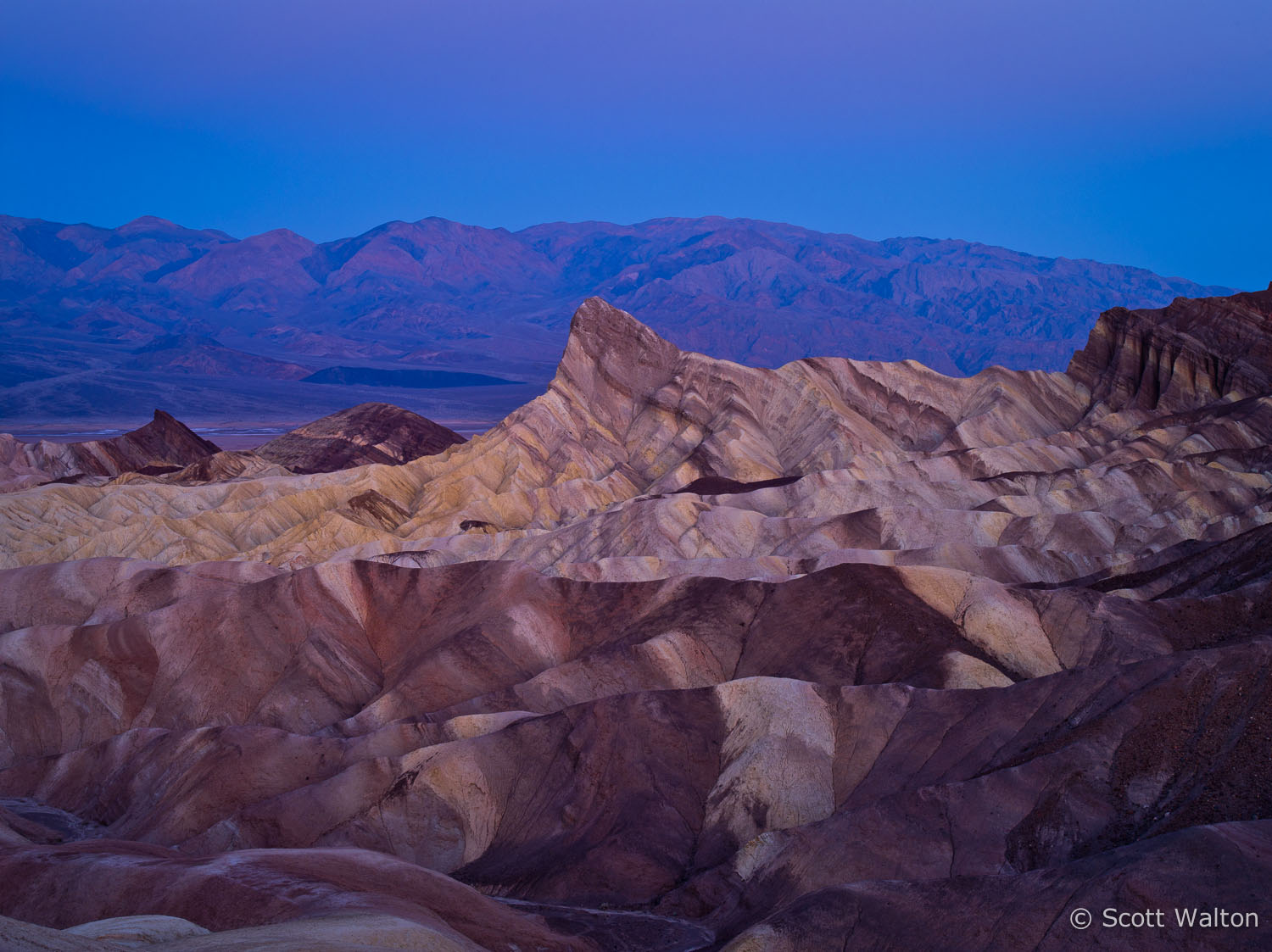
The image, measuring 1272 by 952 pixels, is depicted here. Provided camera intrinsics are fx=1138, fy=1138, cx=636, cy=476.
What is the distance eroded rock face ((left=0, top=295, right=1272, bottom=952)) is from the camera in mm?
16062

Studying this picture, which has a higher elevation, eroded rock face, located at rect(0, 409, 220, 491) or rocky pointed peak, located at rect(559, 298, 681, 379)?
rocky pointed peak, located at rect(559, 298, 681, 379)

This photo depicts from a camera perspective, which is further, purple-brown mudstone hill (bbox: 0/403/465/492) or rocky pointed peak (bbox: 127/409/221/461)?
rocky pointed peak (bbox: 127/409/221/461)

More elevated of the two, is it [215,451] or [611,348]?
[611,348]

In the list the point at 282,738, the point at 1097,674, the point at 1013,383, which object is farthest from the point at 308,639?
the point at 1013,383

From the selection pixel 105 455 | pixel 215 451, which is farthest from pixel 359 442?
pixel 105 455

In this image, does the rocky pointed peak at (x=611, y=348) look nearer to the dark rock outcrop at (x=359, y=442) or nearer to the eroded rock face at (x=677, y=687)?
the eroded rock face at (x=677, y=687)

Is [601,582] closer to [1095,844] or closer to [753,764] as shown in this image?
[753,764]

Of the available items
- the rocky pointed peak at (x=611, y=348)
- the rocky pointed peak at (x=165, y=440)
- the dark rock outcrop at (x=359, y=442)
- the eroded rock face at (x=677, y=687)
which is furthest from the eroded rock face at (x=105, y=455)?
the rocky pointed peak at (x=611, y=348)

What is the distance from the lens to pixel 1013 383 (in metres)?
52.7

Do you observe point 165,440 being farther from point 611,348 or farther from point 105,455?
point 611,348

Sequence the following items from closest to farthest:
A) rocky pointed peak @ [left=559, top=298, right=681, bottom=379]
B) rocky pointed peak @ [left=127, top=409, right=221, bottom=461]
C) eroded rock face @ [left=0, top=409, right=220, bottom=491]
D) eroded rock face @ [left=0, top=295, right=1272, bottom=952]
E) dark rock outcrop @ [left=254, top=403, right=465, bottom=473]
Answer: eroded rock face @ [left=0, top=295, right=1272, bottom=952] < rocky pointed peak @ [left=559, top=298, right=681, bottom=379] < eroded rock face @ [left=0, top=409, right=220, bottom=491] < dark rock outcrop @ [left=254, top=403, right=465, bottom=473] < rocky pointed peak @ [left=127, top=409, right=221, bottom=461]

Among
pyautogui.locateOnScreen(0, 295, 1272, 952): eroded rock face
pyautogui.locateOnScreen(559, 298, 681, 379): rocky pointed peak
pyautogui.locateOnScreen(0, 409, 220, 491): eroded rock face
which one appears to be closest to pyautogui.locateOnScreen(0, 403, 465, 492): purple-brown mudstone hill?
pyautogui.locateOnScreen(0, 409, 220, 491): eroded rock face

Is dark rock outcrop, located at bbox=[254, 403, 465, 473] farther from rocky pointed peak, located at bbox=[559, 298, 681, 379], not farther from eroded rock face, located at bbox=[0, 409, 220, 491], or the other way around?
rocky pointed peak, located at bbox=[559, 298, 681, 379]

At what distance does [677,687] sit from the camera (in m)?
25.9
